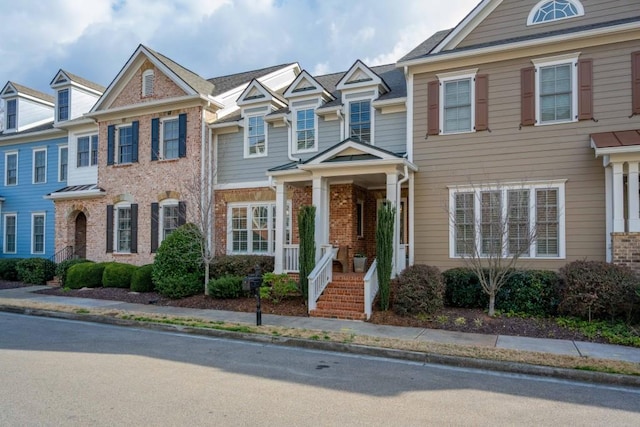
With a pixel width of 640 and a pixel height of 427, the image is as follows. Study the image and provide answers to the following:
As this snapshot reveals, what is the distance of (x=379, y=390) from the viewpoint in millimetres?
6016

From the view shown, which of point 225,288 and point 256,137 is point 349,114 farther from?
point 225,288

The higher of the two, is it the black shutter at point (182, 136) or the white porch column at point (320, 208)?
the black shutter at point (182, 136)

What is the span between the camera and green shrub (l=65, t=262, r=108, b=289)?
1642 cm

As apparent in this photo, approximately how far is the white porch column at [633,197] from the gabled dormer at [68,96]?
21.5 meters

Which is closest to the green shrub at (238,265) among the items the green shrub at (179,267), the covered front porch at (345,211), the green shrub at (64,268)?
the green shrub at (179,267)

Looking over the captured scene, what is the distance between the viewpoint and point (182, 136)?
17.0m

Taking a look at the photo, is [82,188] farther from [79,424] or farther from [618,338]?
[618,338]

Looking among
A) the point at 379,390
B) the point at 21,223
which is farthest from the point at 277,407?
the point at 21,223

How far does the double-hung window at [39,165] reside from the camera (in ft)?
70.8

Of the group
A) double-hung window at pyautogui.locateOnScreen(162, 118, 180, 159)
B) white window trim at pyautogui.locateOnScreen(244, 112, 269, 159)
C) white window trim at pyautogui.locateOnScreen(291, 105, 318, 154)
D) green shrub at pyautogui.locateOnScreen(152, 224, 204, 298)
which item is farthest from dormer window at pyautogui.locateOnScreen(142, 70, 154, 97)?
green shrub at pyautogui.locateOnScreen(152, 224, 204, 298)

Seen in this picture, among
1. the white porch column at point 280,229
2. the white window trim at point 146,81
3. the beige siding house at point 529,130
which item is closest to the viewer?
the beige siding house at point 529,130

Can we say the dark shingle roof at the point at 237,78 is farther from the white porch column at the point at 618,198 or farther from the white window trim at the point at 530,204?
the white porch column at the point at 618,198

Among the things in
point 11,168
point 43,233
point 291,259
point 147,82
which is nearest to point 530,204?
point 291,259

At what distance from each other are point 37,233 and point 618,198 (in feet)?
77.7
